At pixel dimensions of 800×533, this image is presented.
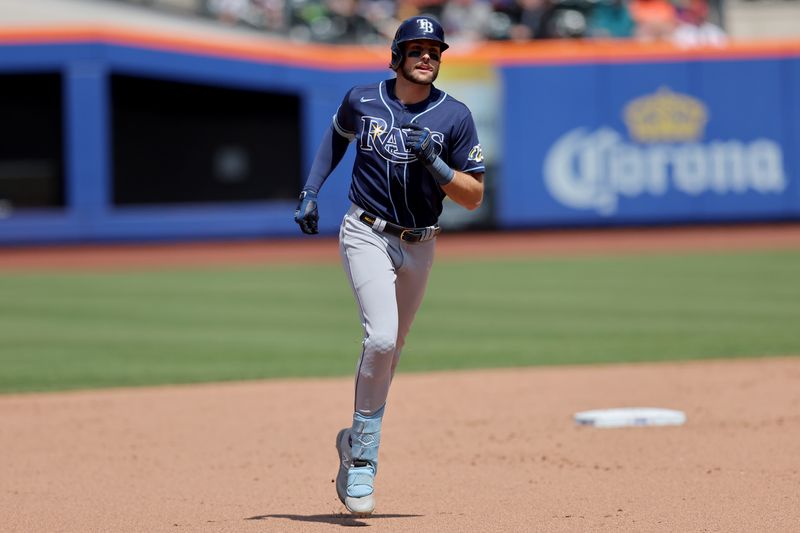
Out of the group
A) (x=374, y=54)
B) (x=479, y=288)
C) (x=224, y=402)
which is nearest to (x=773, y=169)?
(x=374, y=54)

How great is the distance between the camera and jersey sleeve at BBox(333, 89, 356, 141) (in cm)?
487

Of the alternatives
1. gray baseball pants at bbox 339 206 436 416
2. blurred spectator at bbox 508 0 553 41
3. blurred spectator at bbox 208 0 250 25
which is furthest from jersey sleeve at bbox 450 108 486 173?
blurred spectator at bbox 208 0 250 25

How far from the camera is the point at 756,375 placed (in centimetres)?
823

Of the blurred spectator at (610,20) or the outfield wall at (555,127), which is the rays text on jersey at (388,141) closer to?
the outfield wall at (555,127)

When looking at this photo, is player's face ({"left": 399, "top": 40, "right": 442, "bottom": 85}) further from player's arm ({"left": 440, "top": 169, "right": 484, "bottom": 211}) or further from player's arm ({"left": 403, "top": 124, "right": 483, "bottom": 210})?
player's arm ({"left": 440, "top": 169, "right": 484, "bottom": 211})

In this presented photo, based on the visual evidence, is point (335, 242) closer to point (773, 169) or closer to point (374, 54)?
point (374, 54)

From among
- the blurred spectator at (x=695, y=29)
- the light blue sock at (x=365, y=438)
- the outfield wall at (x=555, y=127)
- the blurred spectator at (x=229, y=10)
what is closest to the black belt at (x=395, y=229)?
the light blue sock at (x=365, y=438)

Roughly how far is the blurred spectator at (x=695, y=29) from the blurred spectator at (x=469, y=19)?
11.3 ft

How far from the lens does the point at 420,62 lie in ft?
15.4

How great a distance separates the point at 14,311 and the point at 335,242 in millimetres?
8761

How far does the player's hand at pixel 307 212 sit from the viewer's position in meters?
4.91

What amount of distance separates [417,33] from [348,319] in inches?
292

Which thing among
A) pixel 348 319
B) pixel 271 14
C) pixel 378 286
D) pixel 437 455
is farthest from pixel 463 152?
pixel 271 14

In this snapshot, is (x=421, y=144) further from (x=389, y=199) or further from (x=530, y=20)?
(x=530, y=20)
